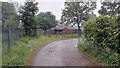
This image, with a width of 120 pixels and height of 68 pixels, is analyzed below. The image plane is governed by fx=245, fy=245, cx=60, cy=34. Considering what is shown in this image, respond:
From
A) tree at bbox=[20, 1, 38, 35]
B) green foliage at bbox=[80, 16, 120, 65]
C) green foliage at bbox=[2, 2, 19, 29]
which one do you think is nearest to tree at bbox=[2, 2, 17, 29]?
green foliage at bbox=[2, 2, 19, 29]

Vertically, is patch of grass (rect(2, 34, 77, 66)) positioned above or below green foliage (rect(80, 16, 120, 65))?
below

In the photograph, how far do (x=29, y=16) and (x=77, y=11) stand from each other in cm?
1876

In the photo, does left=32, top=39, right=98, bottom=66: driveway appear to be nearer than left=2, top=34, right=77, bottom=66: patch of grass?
No

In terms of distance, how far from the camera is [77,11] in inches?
1906

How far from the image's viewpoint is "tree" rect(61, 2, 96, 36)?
1857 inches

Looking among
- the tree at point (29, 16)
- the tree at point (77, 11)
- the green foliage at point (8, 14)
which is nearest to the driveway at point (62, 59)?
the green foliage at point (8, 14)

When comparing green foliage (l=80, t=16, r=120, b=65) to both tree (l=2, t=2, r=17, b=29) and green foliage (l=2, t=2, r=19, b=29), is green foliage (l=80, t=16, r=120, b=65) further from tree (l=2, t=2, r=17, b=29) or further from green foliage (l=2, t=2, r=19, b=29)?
tree (l=2, t=2, r=17, b=29)

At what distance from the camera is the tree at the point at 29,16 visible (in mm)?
31375

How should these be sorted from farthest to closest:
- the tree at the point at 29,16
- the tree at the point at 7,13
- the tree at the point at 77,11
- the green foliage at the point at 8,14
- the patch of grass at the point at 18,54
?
the tree at the point at 77,11, the tree at the point at 29,16, the tree at the point at 7,13, the green foliage at the point at 8,14, the patch of grass at the point at 18,54

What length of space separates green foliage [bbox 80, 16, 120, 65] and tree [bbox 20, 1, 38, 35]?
1722 centimetres

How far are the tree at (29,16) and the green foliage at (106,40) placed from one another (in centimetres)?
1722

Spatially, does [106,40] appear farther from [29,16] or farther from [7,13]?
[29,16]

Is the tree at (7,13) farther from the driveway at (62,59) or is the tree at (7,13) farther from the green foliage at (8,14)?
the driveway at (62,59)

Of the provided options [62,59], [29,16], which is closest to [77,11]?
[29,16]
